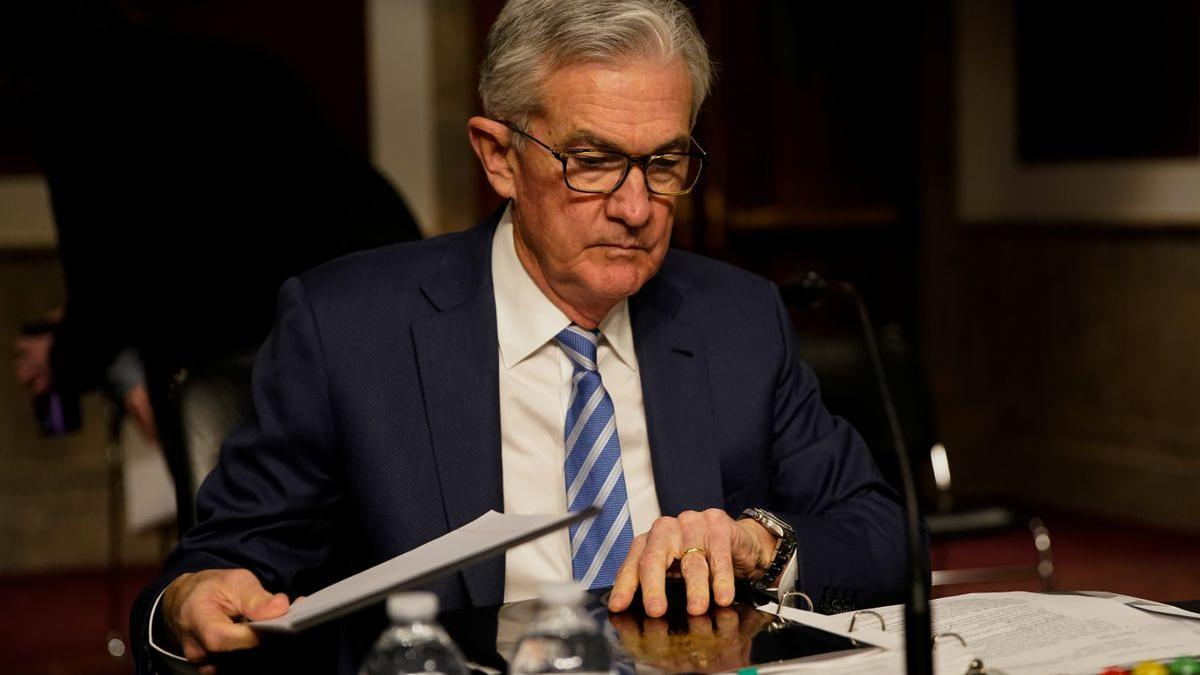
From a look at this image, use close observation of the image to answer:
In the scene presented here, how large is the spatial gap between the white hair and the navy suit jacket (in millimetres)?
259

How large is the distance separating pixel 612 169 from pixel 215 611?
75cm

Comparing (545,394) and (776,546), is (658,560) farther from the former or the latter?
(545,394)

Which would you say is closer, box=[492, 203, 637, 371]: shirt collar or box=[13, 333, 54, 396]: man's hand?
box=[492, 203, 637, 371]: shirt collar

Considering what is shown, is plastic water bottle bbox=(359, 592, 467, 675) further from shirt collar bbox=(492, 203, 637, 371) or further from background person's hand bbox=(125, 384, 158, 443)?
background person's hand bbox=(125, 384, 158, 443)

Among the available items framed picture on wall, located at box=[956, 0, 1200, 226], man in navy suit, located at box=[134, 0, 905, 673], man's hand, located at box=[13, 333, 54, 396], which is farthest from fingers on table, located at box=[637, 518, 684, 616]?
framed picture on wall, located at box=[956, 0, 1200, 226]

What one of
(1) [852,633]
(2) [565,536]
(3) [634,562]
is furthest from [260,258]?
(1) [852,633]

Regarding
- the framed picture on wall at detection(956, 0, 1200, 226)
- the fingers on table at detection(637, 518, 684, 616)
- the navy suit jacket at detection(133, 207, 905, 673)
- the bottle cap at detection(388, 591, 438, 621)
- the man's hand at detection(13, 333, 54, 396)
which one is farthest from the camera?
the framed picture on wall at detection(956, 0, 1200, 226)

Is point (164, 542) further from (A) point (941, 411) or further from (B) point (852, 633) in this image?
(A) point (941, 411)

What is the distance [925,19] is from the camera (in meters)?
6.33

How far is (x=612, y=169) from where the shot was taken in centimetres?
192

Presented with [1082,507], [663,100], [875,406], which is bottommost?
[1082,507]

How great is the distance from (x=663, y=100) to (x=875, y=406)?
1.39m

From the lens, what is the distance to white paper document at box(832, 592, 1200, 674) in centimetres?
135

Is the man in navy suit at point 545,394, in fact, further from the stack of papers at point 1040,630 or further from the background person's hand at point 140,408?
the background person's hand at point 140,408
